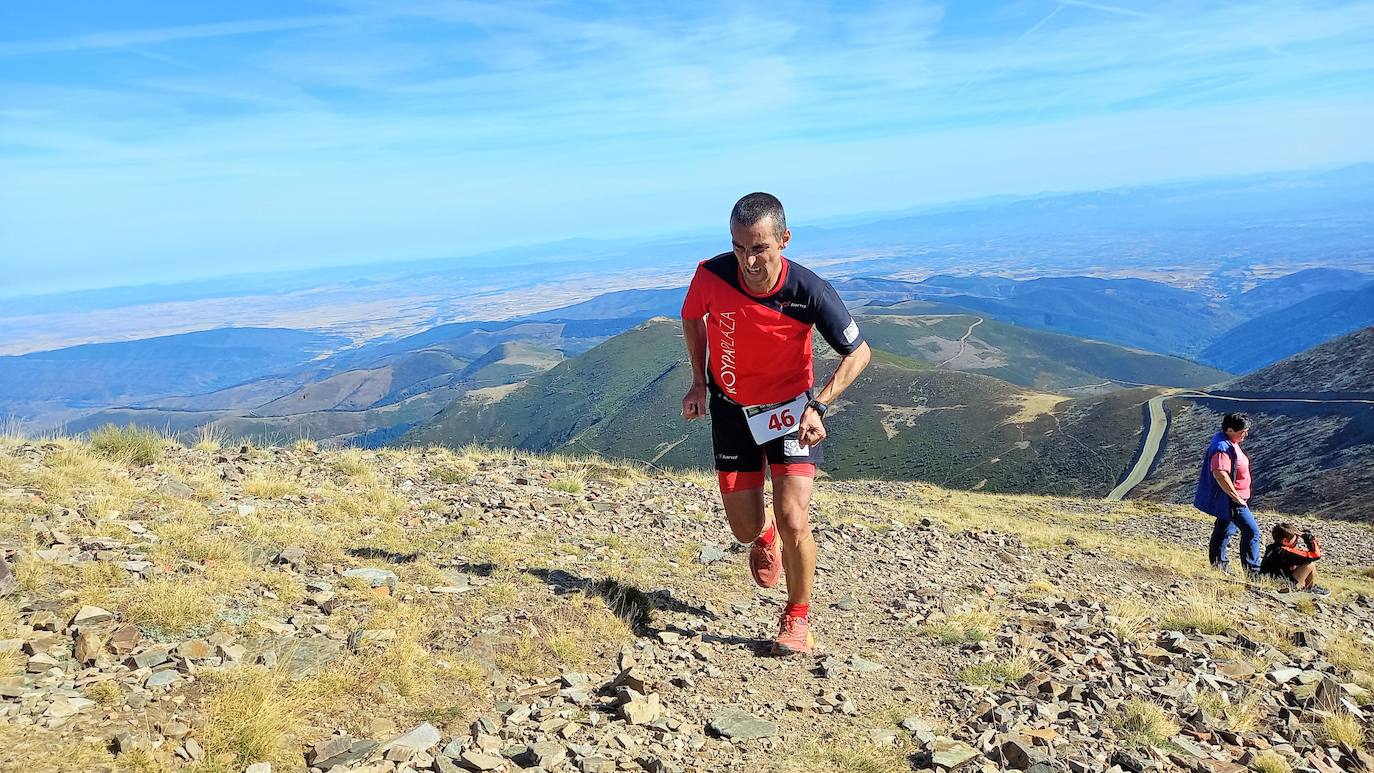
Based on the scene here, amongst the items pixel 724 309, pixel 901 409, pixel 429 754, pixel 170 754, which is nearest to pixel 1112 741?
pixel 724 309

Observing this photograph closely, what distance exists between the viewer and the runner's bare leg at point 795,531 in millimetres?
5551

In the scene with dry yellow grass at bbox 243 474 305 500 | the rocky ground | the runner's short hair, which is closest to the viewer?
the rocky ground

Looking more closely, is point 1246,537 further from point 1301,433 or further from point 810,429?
point 1301,433

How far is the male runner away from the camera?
518 centimetres

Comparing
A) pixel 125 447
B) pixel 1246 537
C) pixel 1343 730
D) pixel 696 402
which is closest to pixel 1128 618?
pixel 1343 730

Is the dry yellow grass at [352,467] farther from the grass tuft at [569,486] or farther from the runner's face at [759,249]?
the runner's face at [759,249]

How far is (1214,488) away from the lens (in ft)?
36.8

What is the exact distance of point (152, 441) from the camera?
10078 mm

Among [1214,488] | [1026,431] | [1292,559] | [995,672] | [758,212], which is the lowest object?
[1026,431]

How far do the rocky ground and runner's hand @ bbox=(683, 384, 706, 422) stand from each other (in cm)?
157

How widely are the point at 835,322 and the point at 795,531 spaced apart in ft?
4.96

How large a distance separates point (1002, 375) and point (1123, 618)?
185 metres

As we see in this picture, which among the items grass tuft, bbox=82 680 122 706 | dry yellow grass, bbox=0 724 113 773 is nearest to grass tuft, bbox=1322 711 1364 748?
dry yellow grass, bbox=0 724 113 773

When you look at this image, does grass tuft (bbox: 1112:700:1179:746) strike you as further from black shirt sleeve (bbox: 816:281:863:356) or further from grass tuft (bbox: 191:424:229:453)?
grass tuft (bbox: 191:424:229:453)
